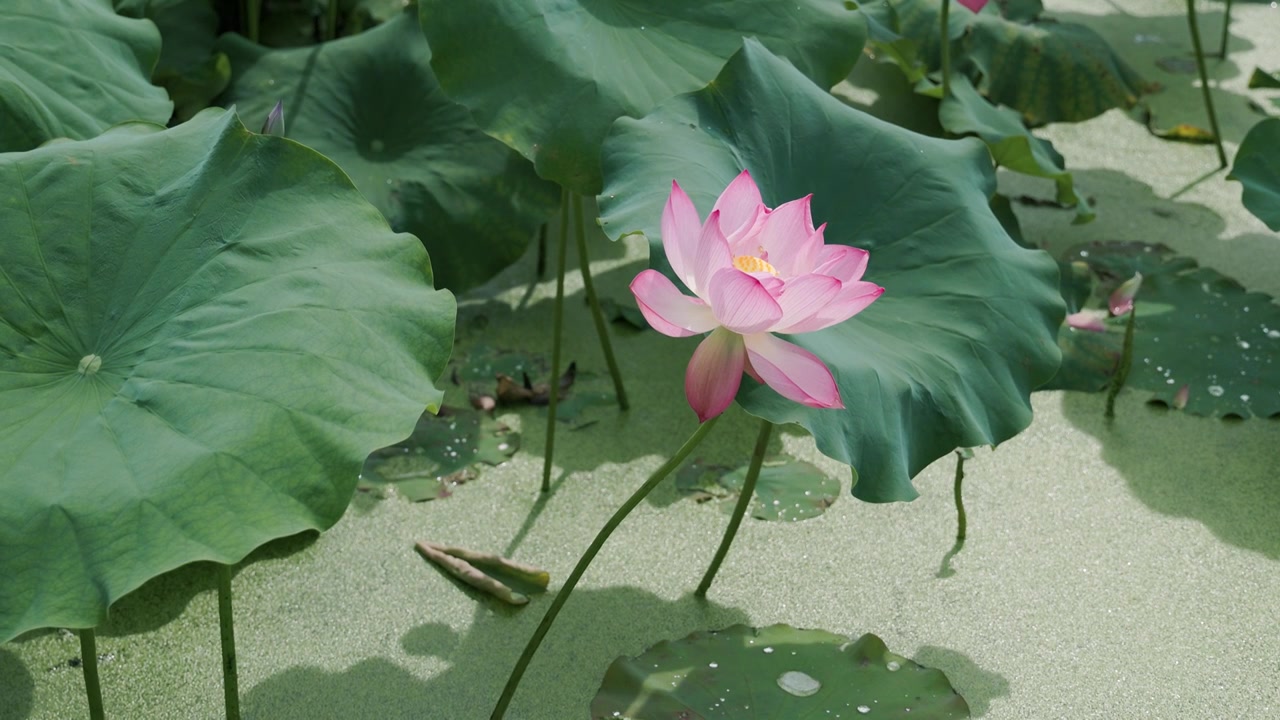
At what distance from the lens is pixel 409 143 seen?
82.2 inches

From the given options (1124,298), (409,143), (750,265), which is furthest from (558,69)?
(1124,298)

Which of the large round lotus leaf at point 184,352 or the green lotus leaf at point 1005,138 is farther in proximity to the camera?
the green lotus leaf at point 1005,138

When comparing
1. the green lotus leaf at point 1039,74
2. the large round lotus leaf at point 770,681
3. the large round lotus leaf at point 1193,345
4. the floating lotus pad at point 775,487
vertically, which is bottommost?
the floating lotus pad at point 775,487

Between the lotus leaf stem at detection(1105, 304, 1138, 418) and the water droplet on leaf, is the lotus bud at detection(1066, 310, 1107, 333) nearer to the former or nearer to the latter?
the lotus leaf stem at detection(1105, 304, 1138, 418)

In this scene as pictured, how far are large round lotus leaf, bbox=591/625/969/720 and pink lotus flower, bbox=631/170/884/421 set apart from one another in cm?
35

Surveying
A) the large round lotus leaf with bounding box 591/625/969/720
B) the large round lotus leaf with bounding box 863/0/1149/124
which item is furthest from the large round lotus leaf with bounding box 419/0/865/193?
the large round lotus leaf with bounding box 863/0/1149/124

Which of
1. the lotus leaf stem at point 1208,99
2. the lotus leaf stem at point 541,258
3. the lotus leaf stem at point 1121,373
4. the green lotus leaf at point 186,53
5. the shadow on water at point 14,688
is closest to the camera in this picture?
the shadow on water at point 14,688

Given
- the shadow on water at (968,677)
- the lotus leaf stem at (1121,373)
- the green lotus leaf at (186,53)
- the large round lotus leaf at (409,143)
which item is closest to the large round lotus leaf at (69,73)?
the green lotus leaf at (186,53)

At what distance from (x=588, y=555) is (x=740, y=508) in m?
0.31

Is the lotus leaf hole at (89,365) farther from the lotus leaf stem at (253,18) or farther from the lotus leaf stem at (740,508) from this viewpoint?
the lotus leaf stem at (253,18)

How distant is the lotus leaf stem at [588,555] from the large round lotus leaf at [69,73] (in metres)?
0.91

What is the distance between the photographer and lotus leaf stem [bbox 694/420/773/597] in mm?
1494

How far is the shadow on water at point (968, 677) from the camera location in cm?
143

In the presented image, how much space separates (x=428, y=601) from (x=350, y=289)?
0.50m
